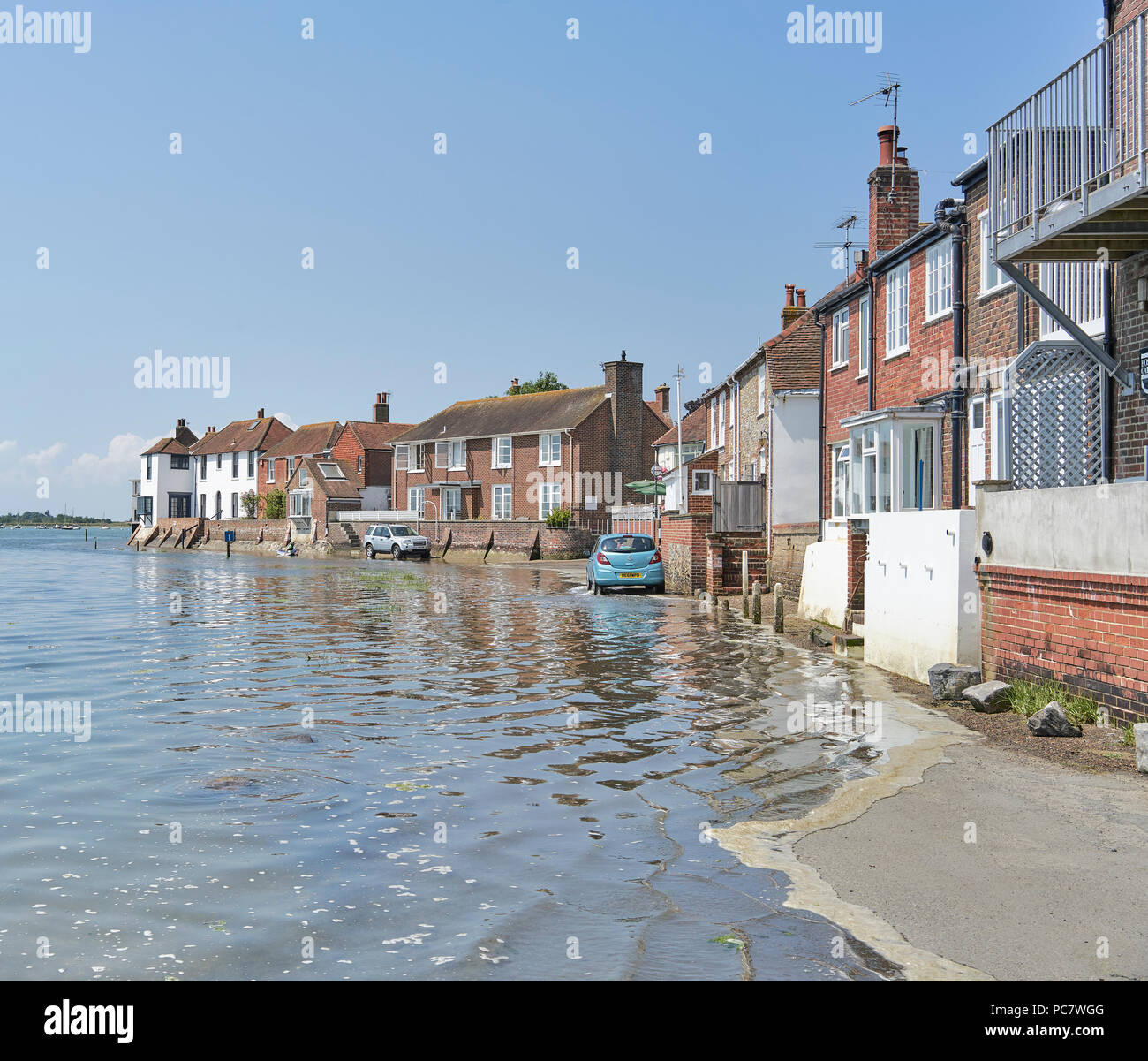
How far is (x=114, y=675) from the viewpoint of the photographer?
15.4 meters

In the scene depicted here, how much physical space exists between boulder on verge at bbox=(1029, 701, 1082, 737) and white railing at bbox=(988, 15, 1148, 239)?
229 inches

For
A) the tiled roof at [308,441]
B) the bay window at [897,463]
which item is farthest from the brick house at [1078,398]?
the tiled roof at [308,441]

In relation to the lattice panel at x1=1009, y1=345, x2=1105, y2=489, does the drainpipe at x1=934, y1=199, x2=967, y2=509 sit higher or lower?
higher

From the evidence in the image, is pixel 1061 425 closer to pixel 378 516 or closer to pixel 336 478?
pixel 378 516

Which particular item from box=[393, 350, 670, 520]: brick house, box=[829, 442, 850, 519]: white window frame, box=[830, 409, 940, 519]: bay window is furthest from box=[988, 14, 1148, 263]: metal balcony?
box=[393, 350, 670, 520]: brick house

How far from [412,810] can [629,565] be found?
932 inches

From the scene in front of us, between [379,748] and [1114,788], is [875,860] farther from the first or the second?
[379,748]

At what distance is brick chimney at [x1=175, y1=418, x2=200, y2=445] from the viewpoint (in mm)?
104312

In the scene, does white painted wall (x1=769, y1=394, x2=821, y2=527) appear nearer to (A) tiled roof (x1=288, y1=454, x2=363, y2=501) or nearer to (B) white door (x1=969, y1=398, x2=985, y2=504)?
(B) white door (x1=969, y1=398, x2=985, y2=504)

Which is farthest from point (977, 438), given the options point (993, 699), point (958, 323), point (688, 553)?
point (688, 553)

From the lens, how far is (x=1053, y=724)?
1007cm

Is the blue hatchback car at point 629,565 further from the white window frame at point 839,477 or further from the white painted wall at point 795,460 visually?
the white window frame at point 839,477
